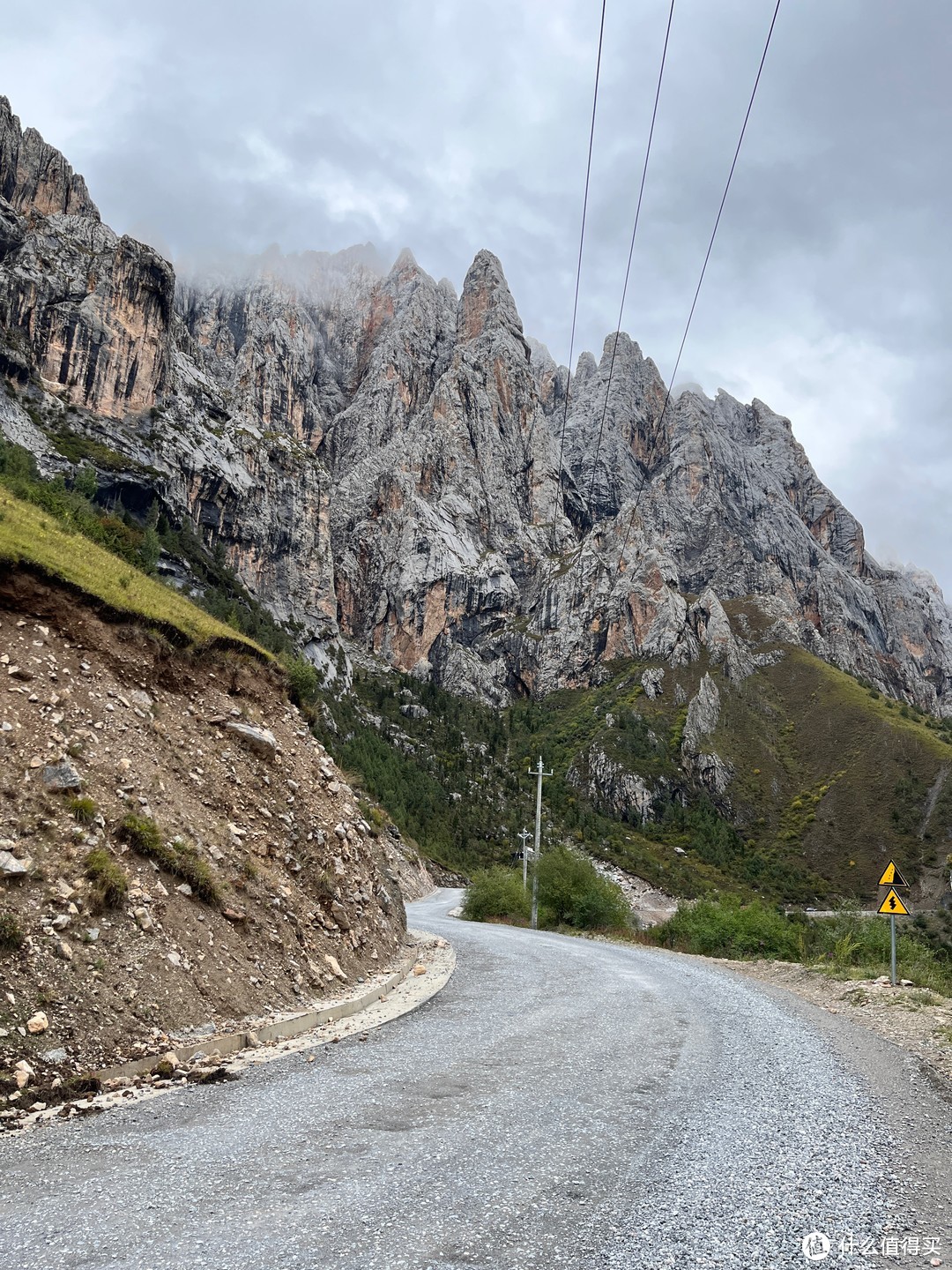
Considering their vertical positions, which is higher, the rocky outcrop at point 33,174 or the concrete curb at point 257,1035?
the rocky outcrop at point 33,174

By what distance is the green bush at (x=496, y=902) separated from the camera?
4222 cm

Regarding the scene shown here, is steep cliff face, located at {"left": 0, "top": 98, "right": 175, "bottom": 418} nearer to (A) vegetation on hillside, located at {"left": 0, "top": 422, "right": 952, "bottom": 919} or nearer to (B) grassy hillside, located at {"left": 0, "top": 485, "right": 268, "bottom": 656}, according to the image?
(A) vegetation on hillside, located at {"left": 0, "top": 422, "right": 952, "bottom": 919}

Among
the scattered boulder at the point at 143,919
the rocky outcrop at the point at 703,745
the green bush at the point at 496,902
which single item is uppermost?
the rocky outcrop at the point at 703,745

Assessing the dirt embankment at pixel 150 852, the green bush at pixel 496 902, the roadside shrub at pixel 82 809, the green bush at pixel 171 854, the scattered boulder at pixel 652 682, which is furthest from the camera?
the scattered boulder at pixel 652 682

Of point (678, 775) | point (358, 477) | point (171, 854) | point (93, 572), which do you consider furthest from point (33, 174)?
point (171, 854)

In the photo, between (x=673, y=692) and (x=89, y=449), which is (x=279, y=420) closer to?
(x=89, y=449)

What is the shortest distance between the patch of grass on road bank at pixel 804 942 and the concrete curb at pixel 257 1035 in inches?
515

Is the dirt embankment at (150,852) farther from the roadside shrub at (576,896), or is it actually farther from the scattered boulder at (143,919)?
the roadside shrub at (576,896)

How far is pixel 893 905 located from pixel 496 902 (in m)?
29.2

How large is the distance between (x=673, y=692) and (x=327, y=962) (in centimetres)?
12663

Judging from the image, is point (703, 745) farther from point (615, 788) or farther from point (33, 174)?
point (33, 174)

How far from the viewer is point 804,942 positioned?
23.8 m

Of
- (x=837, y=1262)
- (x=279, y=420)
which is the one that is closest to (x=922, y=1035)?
(x=837, y=1262)

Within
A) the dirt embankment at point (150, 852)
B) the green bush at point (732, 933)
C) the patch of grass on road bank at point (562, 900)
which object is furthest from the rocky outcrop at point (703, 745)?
the dirt embankment at point (150, 852)
